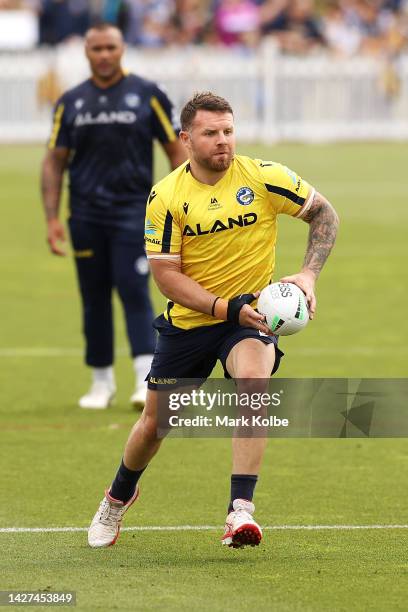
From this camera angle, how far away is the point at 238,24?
33.0m

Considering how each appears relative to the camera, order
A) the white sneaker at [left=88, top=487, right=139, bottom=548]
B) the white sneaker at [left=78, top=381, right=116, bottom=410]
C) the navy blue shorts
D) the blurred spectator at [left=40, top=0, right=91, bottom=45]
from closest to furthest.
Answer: the navy blue shorts, the white sneaker at [left=88, top=487, right=139, bottom=548], the white sneaker at [left=78, top=381, right=116, bottom=410], the blurred spectator at [left=40, top=0, right=91, bottom=45]

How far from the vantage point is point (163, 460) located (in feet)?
32.3

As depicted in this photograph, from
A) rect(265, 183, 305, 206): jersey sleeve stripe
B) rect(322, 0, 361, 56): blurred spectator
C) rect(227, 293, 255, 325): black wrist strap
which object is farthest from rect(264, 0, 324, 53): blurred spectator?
rect(227, 293, 255, 325): black wrist strap

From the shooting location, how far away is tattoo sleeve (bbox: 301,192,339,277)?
7426mm

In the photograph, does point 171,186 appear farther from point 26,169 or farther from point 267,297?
point 26,169

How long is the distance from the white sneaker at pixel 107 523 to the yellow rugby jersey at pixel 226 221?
0.93 metres

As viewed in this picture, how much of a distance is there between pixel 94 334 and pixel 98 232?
785 millimetres

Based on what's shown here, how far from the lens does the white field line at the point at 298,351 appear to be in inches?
535

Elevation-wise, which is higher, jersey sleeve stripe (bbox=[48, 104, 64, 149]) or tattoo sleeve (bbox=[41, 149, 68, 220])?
jersey sleeve stripe (bbox=[48, 104, 64, 149])

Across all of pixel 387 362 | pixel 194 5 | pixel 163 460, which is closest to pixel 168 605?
pixel 163 460

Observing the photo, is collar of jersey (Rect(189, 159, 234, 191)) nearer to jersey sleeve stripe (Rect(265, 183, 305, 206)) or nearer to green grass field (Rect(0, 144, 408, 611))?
jersey sleeve stripe (Rect(265, 183, 305, 206))

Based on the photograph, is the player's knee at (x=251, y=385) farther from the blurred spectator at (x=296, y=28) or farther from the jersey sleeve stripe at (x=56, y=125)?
the blurred spectator at (x=296, y=28)

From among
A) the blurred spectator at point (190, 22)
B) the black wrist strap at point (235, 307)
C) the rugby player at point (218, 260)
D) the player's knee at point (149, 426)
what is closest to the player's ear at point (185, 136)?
the rugby player at point (218, 260)

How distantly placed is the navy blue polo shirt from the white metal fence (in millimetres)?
19706
